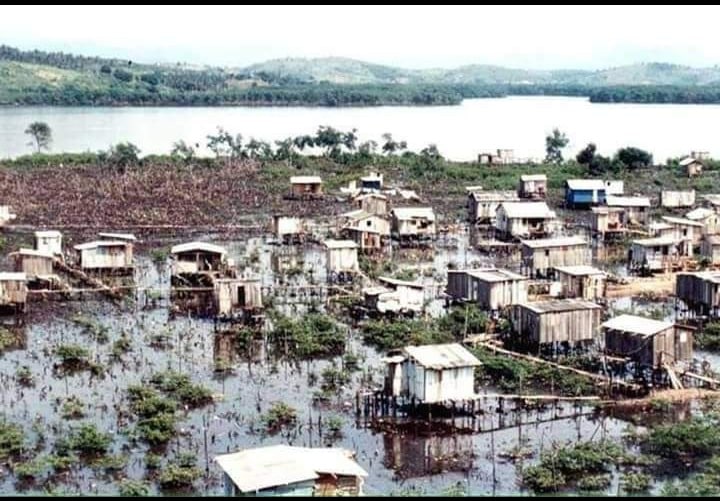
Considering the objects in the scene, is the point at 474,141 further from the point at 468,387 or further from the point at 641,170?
the point at 468,387

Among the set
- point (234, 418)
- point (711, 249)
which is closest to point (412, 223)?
point (711, 249)

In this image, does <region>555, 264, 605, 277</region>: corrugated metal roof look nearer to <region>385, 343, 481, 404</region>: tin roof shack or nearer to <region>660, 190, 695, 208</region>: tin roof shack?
<region>385, 343, 481, 404</region>: tin roof shack

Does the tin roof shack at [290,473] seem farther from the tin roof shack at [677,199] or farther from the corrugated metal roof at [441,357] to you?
the tin roof shack at [677,199]

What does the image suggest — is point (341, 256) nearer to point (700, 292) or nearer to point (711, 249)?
point (700, 292)

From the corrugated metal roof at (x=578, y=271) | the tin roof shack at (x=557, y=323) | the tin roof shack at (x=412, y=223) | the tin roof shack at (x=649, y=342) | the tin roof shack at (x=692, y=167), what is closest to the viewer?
the tin roof shack at (x=649, y=342)

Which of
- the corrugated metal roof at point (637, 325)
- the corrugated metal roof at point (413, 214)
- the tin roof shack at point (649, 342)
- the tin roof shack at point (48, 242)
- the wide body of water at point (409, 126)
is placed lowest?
the tin roof shack at point (649, 342)

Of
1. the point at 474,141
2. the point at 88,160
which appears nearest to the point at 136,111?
the point at 474,141

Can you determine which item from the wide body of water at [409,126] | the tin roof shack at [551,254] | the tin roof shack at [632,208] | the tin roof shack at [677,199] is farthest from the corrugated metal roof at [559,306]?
the wide body of water at [409,126]
